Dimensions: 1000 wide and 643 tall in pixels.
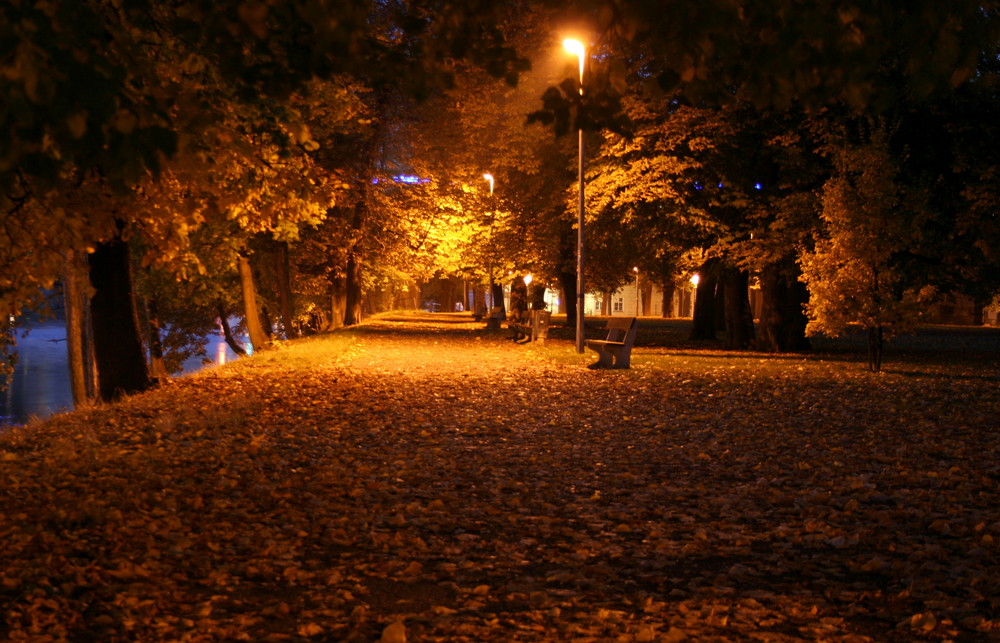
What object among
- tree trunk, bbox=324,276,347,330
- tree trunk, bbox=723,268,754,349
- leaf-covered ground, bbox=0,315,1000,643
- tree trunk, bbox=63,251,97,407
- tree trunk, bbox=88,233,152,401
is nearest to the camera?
leaf-covered ground, bbox=0,315,1000,643

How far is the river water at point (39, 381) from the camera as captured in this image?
44875mm

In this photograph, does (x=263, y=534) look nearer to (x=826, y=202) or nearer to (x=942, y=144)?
(x=826, y=202)

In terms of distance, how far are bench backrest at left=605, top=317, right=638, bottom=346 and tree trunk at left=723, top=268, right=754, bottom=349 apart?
26.6 ft

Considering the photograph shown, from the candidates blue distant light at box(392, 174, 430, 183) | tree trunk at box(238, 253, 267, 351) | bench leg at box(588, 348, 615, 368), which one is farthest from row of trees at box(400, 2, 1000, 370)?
tree trunk at box(238, 253, 267, 351)

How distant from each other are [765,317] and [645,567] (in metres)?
21.9

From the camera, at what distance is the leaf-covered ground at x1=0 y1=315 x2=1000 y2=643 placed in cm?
425

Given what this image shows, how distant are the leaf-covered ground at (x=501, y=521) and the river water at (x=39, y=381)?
74.1 ft

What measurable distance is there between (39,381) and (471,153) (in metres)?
45.6

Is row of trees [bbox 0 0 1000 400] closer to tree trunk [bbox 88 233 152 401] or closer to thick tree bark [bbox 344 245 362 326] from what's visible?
tree trunk [bbox 88 233 152 401]

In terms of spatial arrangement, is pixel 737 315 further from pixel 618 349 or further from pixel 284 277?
pixel 284 277

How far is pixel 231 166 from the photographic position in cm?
992

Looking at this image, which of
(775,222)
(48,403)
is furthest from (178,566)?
(48,403)

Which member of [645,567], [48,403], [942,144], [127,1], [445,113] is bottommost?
[48,403]

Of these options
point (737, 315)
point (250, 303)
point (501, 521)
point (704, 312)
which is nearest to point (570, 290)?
point (704, 312)
